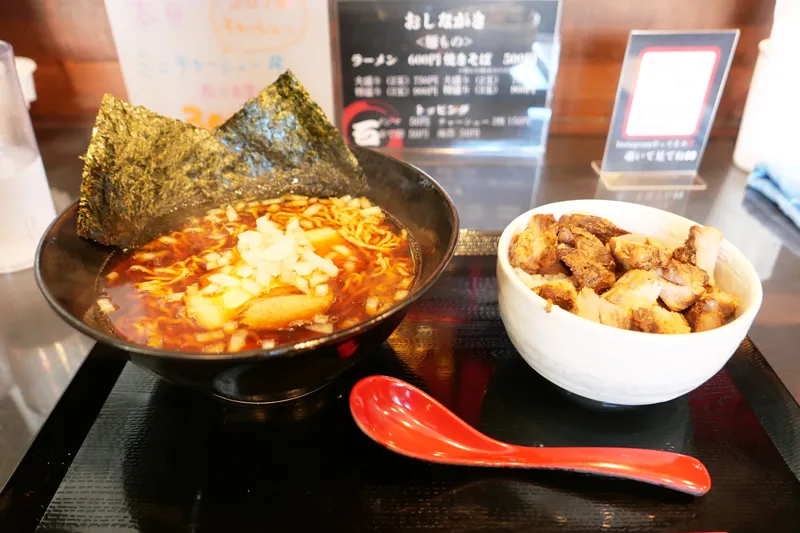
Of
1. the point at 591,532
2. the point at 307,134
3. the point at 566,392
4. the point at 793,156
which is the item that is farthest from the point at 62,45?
the point at 793,156

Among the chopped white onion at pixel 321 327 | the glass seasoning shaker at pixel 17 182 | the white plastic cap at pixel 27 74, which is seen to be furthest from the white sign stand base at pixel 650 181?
the white plastic cap at pixel 27 74

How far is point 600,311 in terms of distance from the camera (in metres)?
1.12

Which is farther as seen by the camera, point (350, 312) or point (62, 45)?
point (62, 45)

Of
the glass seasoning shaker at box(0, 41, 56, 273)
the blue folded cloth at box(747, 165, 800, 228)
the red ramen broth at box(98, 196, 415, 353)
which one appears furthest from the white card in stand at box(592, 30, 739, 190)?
the glass seasoning shaker at box(0, 41, 56, 273)

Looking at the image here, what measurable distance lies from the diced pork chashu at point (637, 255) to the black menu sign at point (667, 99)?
850 mm

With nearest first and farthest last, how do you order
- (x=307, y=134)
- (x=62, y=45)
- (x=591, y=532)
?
1. (x=591, y=532)
2. (x=307, y=134)
3. (x=62, y=45)

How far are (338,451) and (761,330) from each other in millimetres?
1136

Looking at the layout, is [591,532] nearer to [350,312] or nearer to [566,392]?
[566,392]

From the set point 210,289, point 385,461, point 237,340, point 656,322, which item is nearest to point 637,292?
point 656,322

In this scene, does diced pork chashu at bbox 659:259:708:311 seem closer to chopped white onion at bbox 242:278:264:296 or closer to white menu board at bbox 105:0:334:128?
chopped white onion at bbox 242:278:264:296

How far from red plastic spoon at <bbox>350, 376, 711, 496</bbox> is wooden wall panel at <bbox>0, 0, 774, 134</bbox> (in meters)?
1.53

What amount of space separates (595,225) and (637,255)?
0.54 feet

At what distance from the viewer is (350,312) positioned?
4.15ft

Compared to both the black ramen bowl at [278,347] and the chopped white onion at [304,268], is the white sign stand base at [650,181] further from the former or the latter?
the chopped white onion at [304,268]
